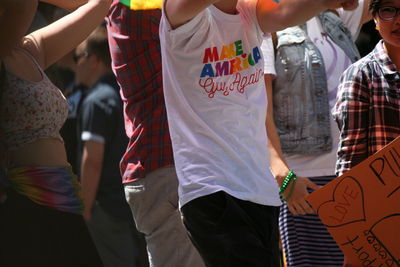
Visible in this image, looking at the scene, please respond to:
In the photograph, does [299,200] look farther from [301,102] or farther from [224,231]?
[224,231]

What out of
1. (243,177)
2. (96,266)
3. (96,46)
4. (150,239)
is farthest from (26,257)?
(96,46)

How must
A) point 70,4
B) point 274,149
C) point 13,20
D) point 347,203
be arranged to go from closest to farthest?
point 13,20
point 347,203
point 70,4
point 274,149

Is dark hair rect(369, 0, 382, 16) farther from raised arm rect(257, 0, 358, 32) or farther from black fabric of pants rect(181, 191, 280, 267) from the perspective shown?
black fabric of pants rect(181, 191, 280, 267)

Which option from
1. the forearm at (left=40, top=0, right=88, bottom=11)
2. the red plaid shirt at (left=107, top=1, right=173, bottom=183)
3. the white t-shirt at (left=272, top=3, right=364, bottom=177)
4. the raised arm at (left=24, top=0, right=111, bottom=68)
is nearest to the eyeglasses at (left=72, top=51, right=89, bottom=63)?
the white t-shirt at (left=272, top=3, right=364, bottom=177)

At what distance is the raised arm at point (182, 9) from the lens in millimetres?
3650

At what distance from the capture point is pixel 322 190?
3779 mm

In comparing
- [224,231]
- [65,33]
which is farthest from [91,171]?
[224,231]

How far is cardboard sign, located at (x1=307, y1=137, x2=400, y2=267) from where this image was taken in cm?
376

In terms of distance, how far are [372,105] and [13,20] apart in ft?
4.77

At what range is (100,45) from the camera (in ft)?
23.6

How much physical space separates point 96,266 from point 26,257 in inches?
13.9

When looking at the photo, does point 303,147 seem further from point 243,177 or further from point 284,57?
point 243,177

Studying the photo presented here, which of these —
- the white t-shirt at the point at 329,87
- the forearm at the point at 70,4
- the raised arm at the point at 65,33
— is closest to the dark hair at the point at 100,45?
the white t-shirt at the point at 329,87

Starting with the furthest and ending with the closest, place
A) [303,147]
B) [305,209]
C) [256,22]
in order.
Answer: [303,147] < [305,209] < [256,22]
